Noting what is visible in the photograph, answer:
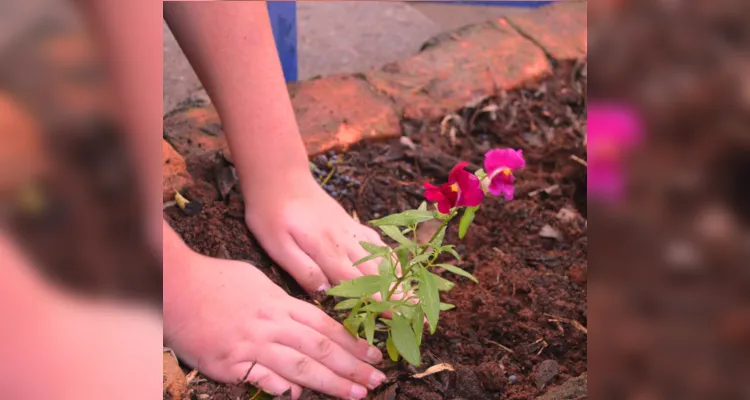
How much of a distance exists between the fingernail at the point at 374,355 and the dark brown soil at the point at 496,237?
0.02 m

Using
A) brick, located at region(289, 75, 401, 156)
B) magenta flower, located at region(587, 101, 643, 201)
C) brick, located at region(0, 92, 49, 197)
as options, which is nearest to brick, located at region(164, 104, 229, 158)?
brick, located at region(289, 75, 401, 156)

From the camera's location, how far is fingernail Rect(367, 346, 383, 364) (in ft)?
3.30

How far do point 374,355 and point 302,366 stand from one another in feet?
0.36

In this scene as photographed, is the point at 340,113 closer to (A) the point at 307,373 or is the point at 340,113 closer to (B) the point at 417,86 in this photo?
(B) the point at 417,86

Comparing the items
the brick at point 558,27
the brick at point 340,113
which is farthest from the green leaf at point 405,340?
the brick at point 558,27

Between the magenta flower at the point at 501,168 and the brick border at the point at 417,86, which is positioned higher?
the magenta flower at the point at 501,168

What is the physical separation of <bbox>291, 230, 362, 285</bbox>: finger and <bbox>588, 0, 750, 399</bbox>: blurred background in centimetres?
70

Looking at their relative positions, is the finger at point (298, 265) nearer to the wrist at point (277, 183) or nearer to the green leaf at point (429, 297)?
the wrist at point (277, 183)

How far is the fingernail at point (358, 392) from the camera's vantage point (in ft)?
3.16

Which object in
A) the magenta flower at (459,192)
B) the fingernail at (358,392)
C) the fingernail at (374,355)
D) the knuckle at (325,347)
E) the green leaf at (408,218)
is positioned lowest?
the fingernail at (358,392)

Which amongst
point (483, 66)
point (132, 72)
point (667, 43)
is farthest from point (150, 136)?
point (483, 66)

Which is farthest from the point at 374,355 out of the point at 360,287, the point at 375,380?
→ the point at 360,287

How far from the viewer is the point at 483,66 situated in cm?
179

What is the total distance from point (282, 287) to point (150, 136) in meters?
0.68
